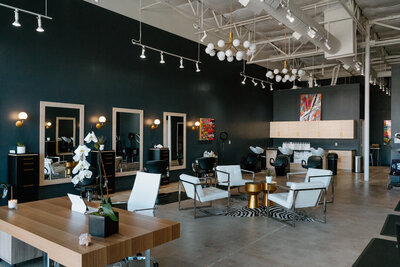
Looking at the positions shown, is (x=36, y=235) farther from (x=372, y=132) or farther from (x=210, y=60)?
(x=372, y=132)

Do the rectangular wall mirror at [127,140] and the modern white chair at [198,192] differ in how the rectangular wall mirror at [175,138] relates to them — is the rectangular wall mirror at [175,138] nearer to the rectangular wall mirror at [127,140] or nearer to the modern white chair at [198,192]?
the rectangular wall mirror at [127,140]

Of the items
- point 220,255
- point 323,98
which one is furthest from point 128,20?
point 323,98

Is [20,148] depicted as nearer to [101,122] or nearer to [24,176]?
[24,176]

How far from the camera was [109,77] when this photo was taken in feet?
25.6

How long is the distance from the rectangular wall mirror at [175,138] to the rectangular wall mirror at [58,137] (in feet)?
9.30

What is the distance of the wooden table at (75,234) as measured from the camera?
2.02m

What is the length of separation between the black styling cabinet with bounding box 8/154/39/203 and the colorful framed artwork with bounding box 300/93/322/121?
1150 centimetres

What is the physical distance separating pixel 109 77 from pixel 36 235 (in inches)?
237

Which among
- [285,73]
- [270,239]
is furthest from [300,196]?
[285,73]

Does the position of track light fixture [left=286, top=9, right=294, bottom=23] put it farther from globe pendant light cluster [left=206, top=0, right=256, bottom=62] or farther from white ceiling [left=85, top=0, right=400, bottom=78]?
white ceiling [left=85, top=0, right=400, bottom=78]

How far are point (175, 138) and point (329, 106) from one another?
7725mm

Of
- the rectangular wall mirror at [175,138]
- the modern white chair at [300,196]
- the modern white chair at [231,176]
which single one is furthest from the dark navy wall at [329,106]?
the modern white chair at [300,196]

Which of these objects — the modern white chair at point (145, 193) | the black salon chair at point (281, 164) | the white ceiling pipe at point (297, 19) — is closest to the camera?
the modern white chair at point (145, 193)

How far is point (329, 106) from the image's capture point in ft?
44.7
